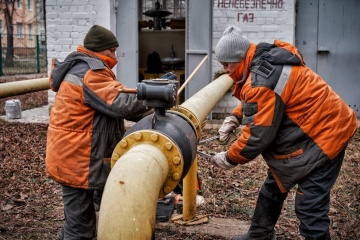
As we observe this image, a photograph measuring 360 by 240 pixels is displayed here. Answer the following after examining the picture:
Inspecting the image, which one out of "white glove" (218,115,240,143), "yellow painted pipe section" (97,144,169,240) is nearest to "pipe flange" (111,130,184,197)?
"yellow painted pipe section" (97,144,169,240)

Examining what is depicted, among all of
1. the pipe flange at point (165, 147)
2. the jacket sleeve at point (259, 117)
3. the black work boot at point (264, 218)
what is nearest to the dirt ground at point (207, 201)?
the black work boot at point (264, 218)

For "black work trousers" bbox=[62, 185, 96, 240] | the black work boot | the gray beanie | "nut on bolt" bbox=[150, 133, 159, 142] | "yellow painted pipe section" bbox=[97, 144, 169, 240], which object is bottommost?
the black work boot

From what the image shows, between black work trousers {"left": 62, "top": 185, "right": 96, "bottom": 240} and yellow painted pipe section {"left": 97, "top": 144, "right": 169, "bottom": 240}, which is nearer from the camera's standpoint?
yellow painted pipe section {"left": 97, "top": 144, "right": 169, "bottom": 240}

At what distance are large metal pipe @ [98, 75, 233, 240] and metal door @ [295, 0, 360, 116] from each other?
284 inches

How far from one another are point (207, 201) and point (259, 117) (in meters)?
1.97

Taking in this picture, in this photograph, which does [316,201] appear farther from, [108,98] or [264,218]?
[108,98]

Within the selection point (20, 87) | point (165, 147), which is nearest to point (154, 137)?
point (165, 147)

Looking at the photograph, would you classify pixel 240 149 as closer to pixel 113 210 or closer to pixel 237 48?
pixel 237 48

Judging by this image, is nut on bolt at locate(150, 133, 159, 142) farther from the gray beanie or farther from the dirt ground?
the dirt ground

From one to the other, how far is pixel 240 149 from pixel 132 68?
5965mm

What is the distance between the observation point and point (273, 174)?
11.0ft

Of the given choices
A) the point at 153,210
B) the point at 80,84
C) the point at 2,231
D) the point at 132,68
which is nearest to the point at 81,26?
the point at 132,68

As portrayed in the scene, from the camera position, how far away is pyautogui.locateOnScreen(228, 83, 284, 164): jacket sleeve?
294cm

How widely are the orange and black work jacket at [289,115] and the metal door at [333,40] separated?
19.7ft
